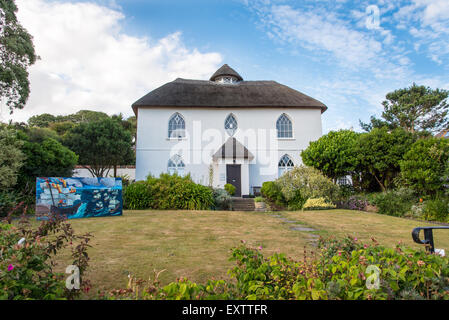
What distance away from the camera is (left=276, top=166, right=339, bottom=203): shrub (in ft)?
47.7

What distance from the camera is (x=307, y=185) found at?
14953mm

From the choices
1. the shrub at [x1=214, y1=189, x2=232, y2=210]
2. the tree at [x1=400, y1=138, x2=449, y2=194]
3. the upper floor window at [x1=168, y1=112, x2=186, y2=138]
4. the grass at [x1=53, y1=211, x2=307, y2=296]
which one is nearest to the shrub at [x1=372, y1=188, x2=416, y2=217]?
the tree at [x1=400, y1=138, x2=449, y2=194]

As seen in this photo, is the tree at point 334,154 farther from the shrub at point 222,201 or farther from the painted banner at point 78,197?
the painted banner at point 78,197

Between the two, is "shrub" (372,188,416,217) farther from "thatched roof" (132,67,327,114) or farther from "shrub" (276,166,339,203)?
"thatched roof" (132,67,327,114)

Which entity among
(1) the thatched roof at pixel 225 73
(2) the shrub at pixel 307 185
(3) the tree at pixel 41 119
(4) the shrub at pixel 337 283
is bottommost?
(4) the shrub at pixel 337 283

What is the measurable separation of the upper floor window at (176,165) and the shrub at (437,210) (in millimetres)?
16166

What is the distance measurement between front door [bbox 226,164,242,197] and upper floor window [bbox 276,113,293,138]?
5180 millimetres

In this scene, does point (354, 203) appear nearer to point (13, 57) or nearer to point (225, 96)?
point (225, 96)

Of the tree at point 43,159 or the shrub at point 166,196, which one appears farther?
the shrub at point 166,196

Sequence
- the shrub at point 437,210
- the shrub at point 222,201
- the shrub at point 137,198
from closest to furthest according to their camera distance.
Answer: the shrub at point 437,210, the shrub at point 137,198, the shrub at point 222,201

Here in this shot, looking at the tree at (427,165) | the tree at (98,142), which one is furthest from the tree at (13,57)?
the tree at (427,165)

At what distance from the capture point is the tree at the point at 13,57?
13.3 m
